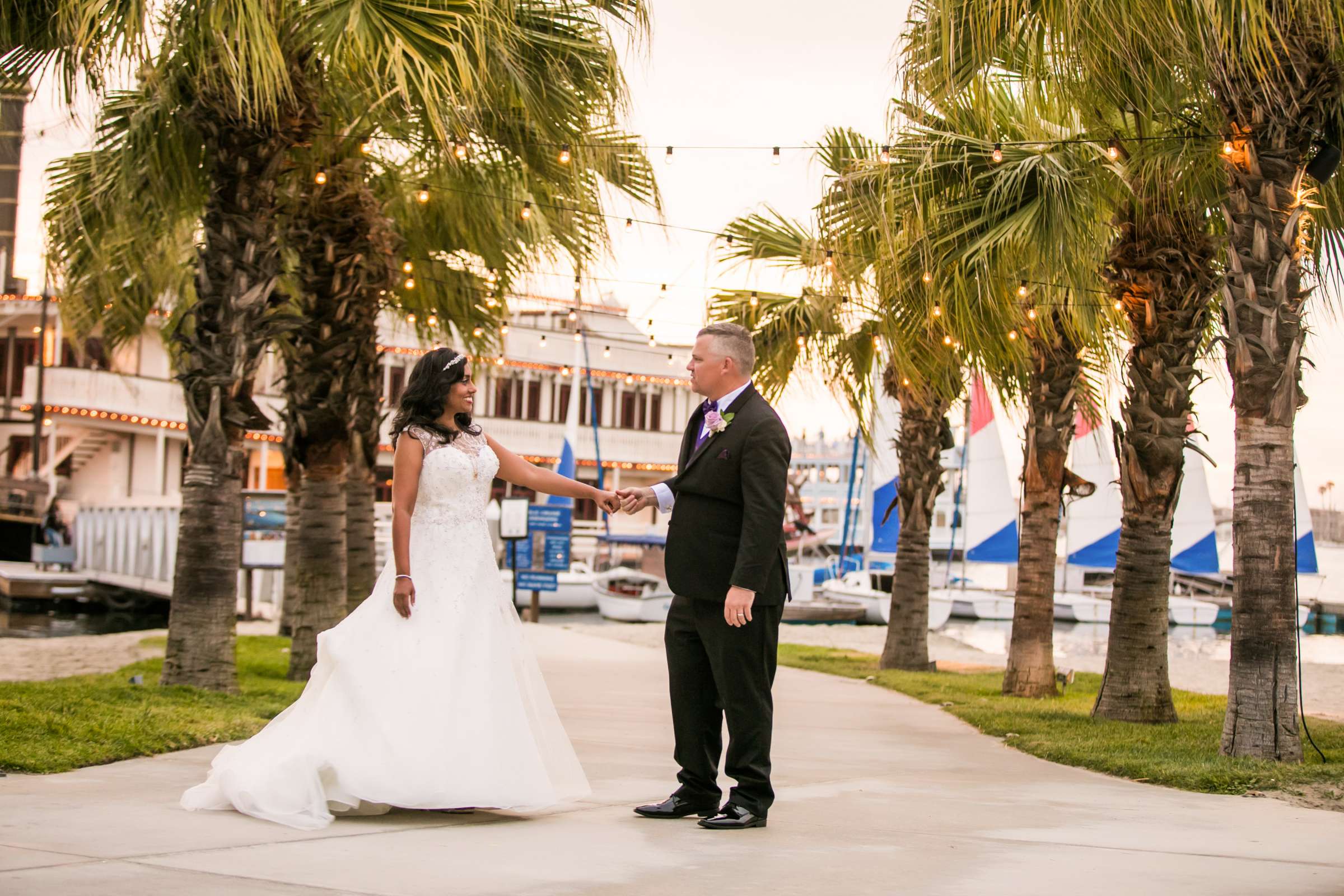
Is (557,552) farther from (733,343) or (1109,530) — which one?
(733,343)

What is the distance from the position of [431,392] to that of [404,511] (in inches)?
20.3

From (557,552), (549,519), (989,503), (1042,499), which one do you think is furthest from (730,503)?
(989,503)

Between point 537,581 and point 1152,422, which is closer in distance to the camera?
point 1152,422

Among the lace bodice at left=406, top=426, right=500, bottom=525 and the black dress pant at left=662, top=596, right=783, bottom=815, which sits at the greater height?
the lace bodice at left=406, top=426, right=500, bottom=525

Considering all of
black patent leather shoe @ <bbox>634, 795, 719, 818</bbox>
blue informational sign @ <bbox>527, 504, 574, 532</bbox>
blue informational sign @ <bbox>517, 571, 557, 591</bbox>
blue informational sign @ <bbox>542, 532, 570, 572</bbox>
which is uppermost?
blue informational sign @ <bbox>527, 504, 574, 532</bbox>

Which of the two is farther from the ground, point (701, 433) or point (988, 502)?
point (988, 502)

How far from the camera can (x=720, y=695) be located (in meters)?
5.80

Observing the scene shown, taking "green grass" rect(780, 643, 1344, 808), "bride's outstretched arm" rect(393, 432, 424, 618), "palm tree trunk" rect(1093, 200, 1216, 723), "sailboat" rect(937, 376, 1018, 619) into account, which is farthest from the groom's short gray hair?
"sailboat" rect(937, 376, 1018, 619)

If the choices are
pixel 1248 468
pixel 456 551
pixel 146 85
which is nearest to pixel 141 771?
pixel 456 551

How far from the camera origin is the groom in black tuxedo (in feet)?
18.2

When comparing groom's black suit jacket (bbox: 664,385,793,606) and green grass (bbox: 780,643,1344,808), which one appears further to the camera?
green grass (bbox: 780,643,1344,808)

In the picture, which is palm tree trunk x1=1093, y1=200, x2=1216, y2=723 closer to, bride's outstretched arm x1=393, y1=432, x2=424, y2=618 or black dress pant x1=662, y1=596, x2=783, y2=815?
black dress pant x1=662, y1=596, x2=783, y2=815

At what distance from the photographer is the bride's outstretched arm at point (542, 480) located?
21.0ft

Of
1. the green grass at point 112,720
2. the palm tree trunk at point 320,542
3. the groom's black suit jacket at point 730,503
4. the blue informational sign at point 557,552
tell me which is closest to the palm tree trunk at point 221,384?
the green grass at point 112,720
